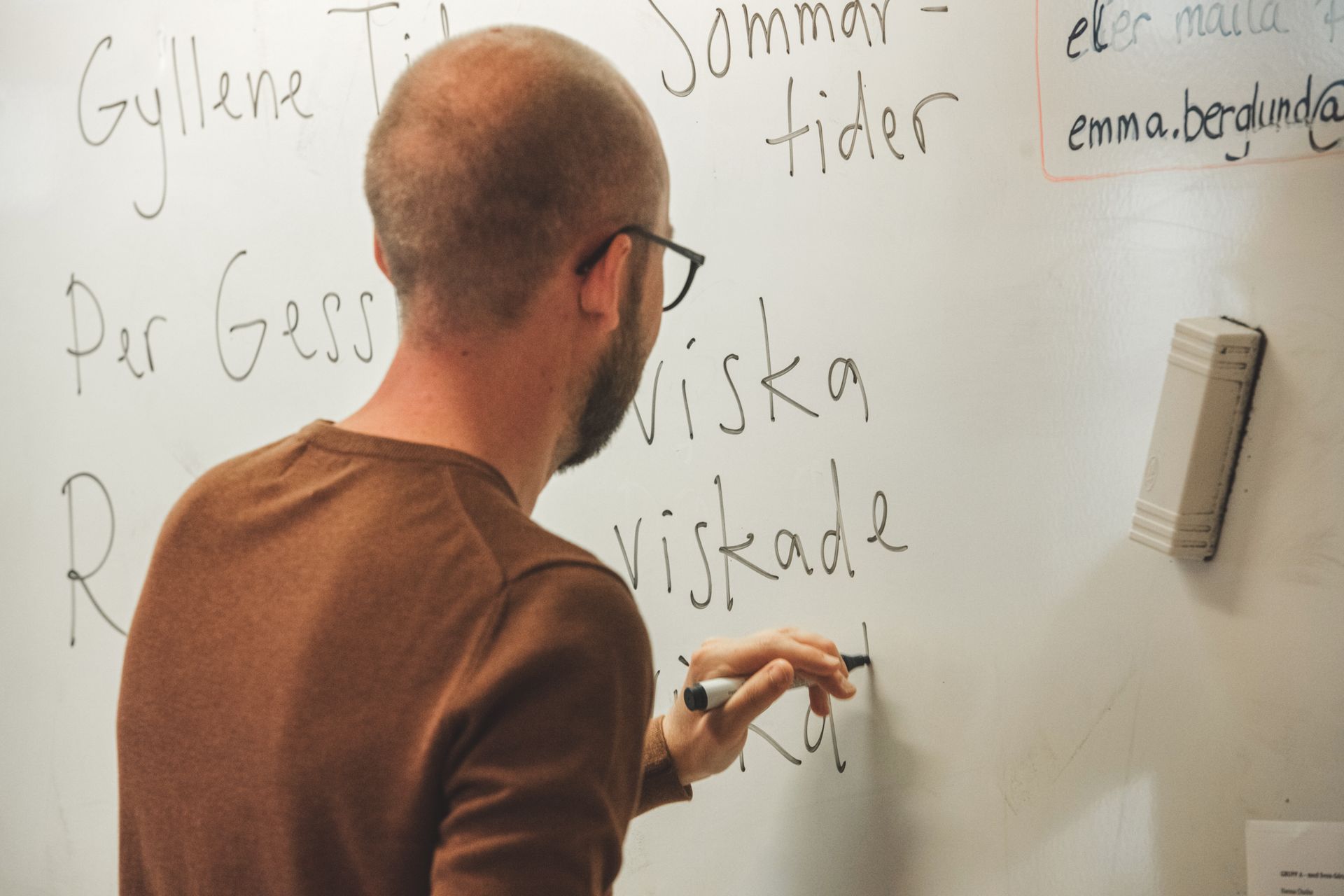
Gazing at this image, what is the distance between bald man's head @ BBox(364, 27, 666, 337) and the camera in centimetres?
60

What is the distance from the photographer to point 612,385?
0.68 m

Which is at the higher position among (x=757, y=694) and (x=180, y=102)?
(x=180, y=102)

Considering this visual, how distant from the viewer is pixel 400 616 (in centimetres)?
52

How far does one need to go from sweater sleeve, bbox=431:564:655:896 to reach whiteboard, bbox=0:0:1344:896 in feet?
1.43

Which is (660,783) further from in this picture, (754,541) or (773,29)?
(773,29)

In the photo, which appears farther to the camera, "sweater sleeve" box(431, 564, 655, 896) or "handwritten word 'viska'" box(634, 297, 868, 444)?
"handwritten word 'viska'" box(634, 297, 868, 444)

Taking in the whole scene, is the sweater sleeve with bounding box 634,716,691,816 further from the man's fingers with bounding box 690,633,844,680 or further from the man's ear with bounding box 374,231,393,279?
the man's ear with bounding box 374,231,393,279

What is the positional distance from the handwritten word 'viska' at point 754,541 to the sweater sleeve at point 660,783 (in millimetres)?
155

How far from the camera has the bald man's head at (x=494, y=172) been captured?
60 cm

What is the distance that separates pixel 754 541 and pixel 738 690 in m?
0.16

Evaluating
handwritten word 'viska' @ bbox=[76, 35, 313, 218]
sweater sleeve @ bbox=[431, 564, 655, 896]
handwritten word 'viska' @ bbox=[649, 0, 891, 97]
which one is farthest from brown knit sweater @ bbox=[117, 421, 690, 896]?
handwritten word 'viska' @ bbox=[76, 35, 313, 218]

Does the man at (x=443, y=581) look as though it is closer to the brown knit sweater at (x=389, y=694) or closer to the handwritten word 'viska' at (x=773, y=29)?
the brown knit sweater at (x=389, y=694)

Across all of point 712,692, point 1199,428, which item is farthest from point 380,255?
Result: point 1199,428

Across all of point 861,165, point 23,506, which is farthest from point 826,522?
point 23,506
